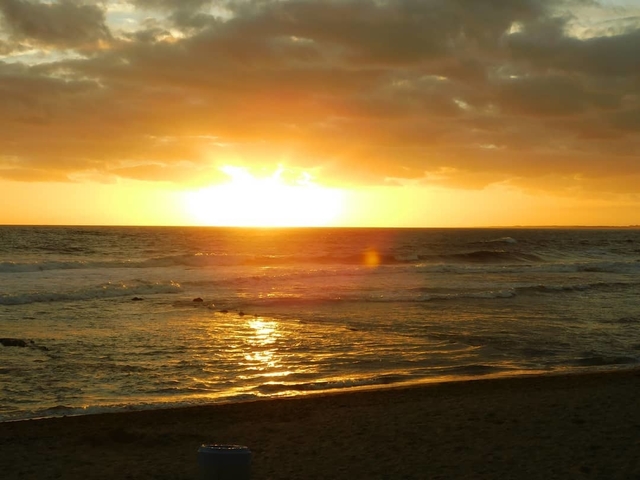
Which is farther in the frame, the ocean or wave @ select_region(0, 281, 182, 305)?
wave @ select_region(0, 281, 182, 305)

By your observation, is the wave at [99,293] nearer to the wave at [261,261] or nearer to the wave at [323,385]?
the wave at [261,261]

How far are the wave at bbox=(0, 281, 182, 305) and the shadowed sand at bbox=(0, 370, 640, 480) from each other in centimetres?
1846

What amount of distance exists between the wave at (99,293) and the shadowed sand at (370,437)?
18462 millimetres

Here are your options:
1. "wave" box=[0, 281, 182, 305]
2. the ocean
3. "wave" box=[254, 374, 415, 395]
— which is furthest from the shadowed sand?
"wave" box=[0, 281, 182, 305]

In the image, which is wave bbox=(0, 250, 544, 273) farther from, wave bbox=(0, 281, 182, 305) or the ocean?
wave bbox=(0, 281, 182, 305)

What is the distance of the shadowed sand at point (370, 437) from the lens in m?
7.55

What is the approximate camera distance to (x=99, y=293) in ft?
97.6

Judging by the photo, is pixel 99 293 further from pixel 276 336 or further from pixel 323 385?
pixel 323 385

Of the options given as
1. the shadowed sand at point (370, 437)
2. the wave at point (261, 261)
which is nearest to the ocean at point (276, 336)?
the shadowed sand at point (370, 437)

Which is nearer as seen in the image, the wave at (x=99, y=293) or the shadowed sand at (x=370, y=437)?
the shadowed sand at (x=370, y=437)

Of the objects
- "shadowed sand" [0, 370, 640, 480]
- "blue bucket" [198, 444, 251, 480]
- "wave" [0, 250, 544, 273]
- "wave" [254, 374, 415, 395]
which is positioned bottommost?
"wave" [0, 250, 544, 273]

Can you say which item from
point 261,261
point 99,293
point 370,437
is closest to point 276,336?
point 370,437

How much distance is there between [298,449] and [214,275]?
117 feet

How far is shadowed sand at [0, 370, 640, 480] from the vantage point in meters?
7.55
